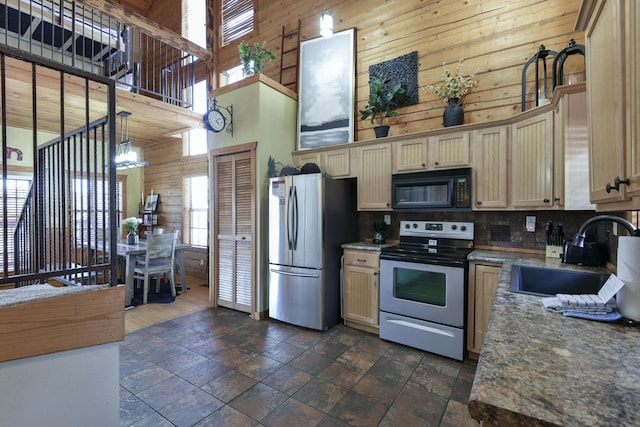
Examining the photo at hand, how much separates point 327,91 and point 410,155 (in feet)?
5.13

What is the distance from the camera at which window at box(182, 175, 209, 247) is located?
19.6 ft

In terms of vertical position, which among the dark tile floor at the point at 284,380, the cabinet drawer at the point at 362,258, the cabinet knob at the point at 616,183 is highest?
the cabinet knob at the point at 616,183

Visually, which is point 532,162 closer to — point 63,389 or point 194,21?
point 63,389

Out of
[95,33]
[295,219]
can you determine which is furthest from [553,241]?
[95,33]

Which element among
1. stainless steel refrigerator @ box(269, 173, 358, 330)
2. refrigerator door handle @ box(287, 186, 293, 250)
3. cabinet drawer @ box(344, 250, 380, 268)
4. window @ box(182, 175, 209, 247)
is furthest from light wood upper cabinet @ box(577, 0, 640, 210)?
window @ box(182, 175, 209, 247)

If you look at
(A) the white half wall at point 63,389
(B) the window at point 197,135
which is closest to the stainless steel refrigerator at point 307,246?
(A) the white half wall at point 63,389

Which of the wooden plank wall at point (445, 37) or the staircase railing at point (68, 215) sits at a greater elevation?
the wooden plank wall at point (445, 37)

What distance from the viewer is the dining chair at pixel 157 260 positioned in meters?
4.26

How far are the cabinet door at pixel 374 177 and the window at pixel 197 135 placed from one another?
381 cm

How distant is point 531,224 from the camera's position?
2814 millimetres

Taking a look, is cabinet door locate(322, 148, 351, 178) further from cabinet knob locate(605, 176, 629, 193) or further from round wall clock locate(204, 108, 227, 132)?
cabinet knob locate(605, 176, 629, 193)

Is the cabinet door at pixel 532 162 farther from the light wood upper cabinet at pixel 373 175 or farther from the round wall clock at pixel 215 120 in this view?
the round wall clock at pixel 215 120

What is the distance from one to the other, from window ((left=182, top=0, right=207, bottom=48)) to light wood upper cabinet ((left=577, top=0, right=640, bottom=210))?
21.7ft

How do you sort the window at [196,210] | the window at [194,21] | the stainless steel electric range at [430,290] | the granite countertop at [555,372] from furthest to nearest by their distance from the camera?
the window at [194,21] → the window at [196,210] → the stainless steel electric range at [430,290] → the granite countertop at [555,372]
